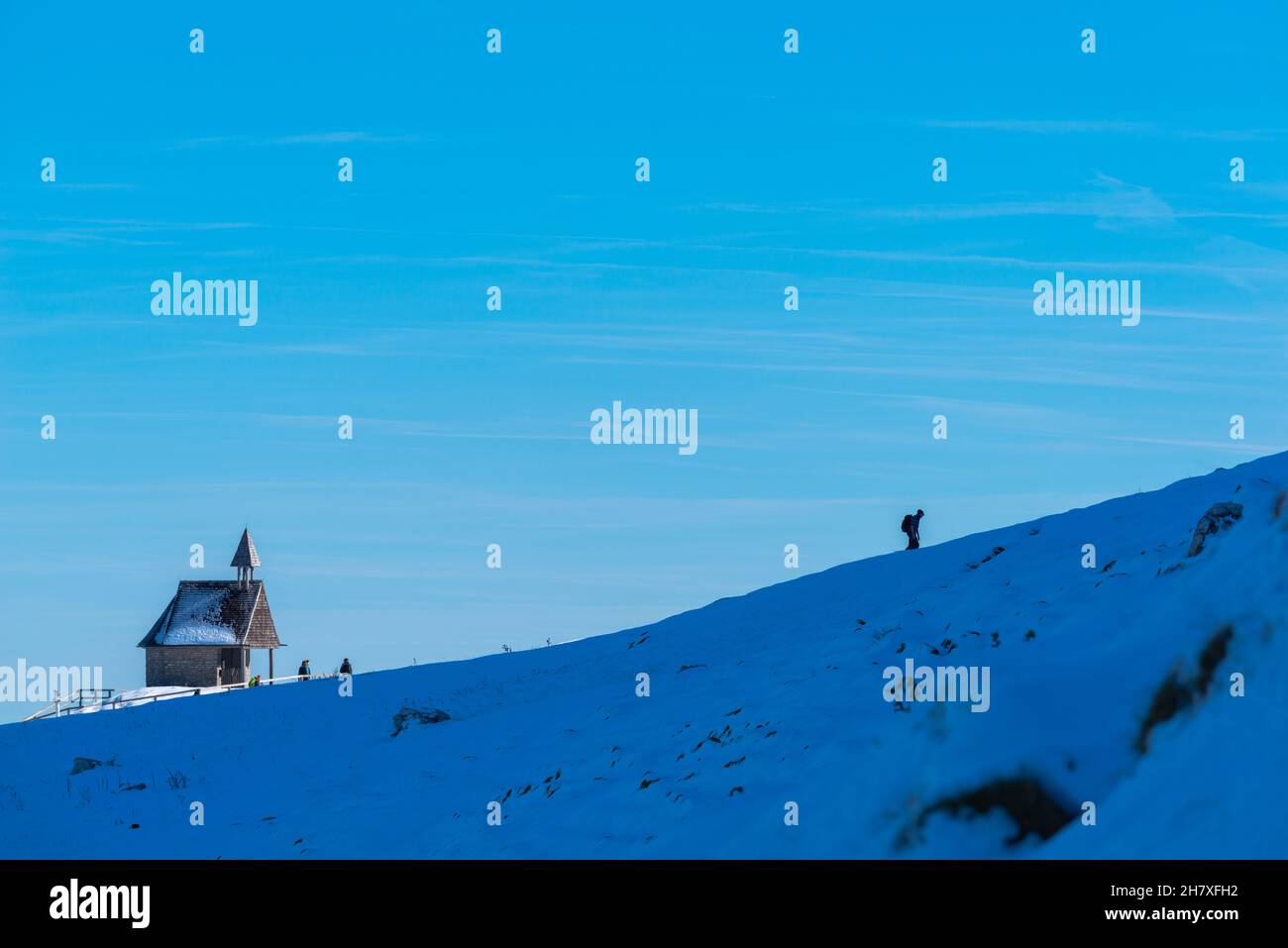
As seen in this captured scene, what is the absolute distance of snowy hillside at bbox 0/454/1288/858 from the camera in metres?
9.29

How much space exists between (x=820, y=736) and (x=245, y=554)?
287 feet

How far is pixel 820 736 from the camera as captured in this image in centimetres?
1303

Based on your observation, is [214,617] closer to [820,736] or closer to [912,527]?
[912,527]
